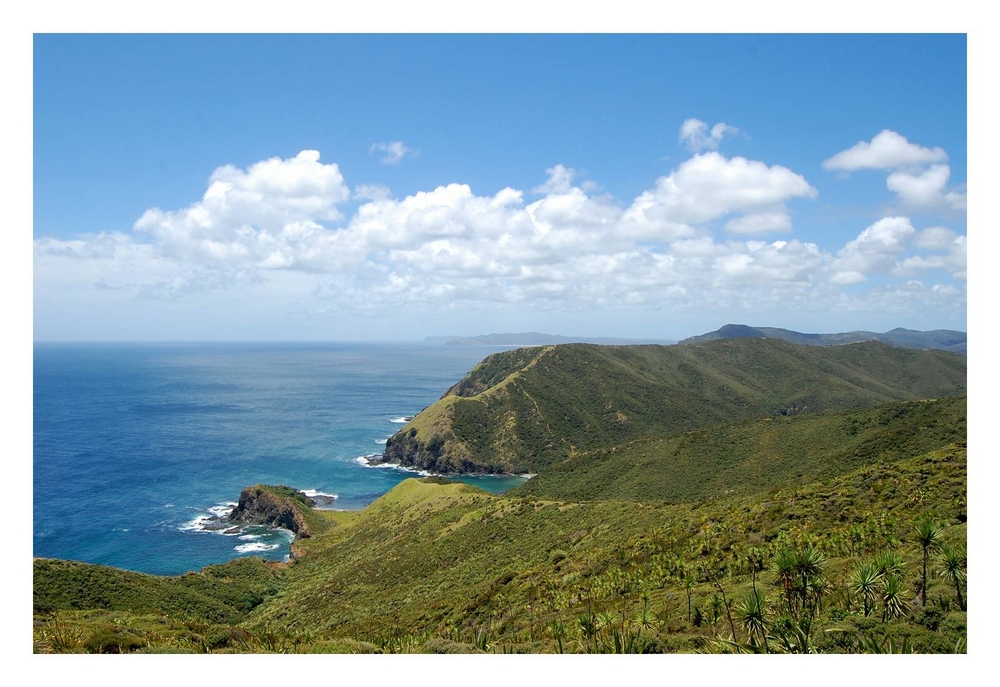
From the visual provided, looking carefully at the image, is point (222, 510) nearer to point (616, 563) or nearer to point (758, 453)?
point (616, 563)

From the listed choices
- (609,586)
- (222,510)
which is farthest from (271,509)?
(609,586)

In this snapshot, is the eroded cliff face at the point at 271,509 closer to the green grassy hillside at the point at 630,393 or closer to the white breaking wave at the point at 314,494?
the white breaking wave at the point at 314,494

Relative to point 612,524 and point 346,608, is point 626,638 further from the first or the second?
point 346,608

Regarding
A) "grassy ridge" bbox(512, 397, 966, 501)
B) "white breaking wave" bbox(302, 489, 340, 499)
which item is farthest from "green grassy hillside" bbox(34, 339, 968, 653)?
"white breaking wave" bbox(302, 489, 340, 499)

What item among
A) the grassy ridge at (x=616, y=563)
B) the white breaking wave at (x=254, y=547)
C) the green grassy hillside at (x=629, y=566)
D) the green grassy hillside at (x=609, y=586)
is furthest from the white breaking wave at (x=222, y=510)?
the grassy ridge at (x=616, y=563)

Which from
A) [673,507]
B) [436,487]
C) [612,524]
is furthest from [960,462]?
[436,487]

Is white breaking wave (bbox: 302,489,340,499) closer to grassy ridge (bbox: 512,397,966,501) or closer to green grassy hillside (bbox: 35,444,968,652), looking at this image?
grassy ridge (bbox: 512,397,966,501)
